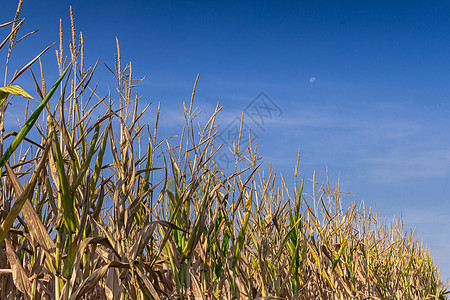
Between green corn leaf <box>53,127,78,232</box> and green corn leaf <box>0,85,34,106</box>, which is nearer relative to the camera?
green corn leaf <box>0,85,34,106</box>

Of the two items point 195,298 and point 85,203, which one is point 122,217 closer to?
point 85,203

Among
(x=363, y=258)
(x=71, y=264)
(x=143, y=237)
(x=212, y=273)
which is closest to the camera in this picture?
(x=71, y=264)

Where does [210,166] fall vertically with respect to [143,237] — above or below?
above

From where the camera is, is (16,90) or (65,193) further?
(65,193)

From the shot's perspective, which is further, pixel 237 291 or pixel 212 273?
pixel 237 291

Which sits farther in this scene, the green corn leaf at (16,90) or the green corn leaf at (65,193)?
the green corn leaf at (65,193)

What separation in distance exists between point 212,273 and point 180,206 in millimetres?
332

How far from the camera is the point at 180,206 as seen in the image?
4.57ft

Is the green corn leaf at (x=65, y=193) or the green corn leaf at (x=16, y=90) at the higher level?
the green corn leaf at (x=16, y=90)

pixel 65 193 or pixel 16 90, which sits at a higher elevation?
pixel 16 90

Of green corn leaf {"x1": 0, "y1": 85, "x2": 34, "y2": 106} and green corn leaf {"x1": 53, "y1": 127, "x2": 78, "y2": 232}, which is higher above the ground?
green corn leaf {"x1": 0, "y1": 85, "x2": 34, "y2": 106}

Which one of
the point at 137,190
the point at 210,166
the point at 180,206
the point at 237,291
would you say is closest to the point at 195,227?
the point at 180,206

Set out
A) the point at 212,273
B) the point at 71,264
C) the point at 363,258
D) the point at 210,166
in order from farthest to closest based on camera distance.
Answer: the point at 363,258 < the point at 210,166 < the point at 212,273 < the point at 71,264

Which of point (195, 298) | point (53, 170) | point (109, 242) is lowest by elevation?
point (195, 298)
